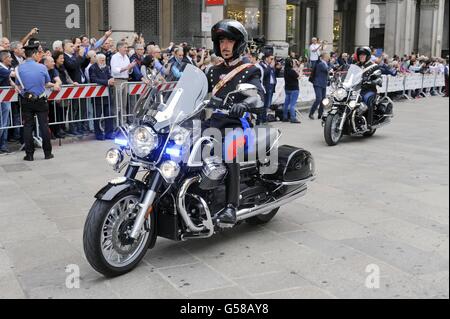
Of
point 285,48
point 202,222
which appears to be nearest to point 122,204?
point 202,222

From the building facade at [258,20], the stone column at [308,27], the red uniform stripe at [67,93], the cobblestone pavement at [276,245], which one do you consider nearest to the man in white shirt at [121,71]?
the red uniform stripe at [67,93]

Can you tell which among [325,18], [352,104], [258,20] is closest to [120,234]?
[352,104]

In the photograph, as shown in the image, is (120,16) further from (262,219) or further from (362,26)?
(362,26)

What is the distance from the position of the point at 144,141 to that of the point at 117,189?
0.43 m

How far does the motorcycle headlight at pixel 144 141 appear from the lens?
443 centimetres

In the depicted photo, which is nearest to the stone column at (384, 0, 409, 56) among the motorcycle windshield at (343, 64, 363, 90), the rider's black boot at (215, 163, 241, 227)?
the motorcycle windshield at (343, 64, 363, 90)

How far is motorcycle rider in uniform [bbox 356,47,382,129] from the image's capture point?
38.4 ft

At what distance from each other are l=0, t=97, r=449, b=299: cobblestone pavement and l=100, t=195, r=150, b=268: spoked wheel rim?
6.2 inches

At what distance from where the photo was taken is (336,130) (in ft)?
36.0

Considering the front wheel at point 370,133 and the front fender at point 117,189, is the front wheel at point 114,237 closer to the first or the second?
the front fender at point 117,189

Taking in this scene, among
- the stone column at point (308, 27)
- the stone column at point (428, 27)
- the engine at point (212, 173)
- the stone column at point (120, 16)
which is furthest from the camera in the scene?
the stone column at point (428, 27)

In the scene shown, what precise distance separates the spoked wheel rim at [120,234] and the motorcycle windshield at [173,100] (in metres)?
0.66
